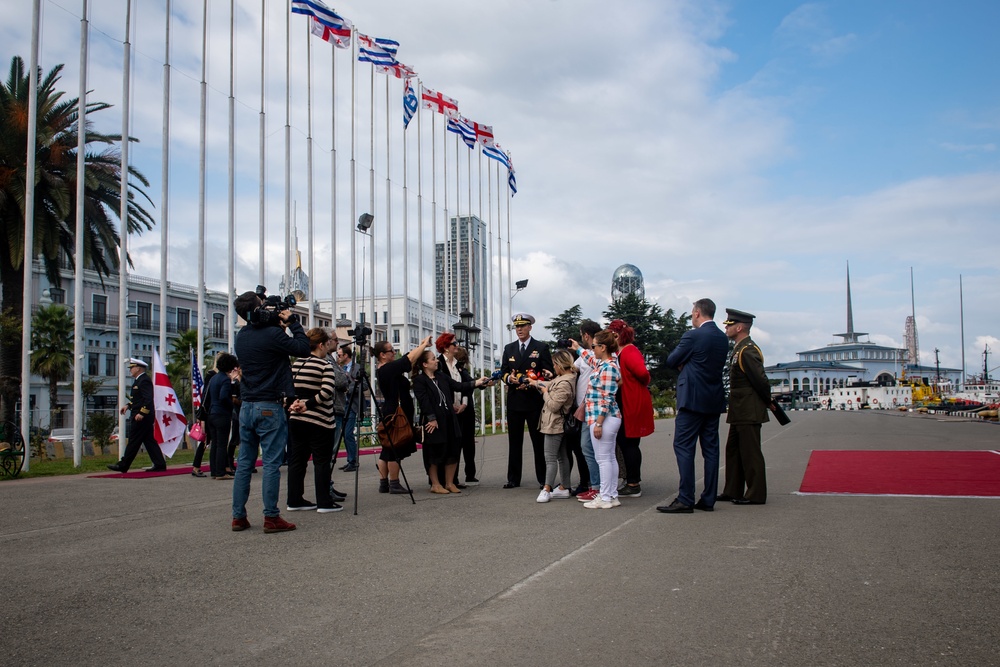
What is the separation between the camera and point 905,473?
1116 centimetres

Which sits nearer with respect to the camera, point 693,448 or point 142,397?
point 693,448

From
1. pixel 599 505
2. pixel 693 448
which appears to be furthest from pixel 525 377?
pixel 693 448

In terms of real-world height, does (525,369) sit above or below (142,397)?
above

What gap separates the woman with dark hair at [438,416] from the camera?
9328 millimetres

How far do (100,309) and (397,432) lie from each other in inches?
2277

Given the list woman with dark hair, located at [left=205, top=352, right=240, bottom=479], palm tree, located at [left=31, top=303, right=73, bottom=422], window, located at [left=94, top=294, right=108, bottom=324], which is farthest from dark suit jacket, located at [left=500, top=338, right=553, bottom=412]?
window, located at [left=94, top=294, right=108, bottom=324]

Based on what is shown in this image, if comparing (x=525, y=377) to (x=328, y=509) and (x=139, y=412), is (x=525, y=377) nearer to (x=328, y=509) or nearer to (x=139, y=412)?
(x=328, y=509)

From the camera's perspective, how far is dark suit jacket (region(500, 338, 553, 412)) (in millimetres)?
9641

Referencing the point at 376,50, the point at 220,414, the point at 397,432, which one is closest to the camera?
the point at 397,432

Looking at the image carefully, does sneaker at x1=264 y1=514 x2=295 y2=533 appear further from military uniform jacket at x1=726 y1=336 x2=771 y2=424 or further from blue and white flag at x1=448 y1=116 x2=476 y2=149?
blue and white flag at x1=448 y1=116 x2=476 y2=149

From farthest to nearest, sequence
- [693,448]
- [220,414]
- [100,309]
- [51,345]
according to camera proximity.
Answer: [100,309] → [51,345] → [220,414] → [693,448]

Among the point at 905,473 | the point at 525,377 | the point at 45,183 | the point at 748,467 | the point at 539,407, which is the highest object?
the point at 45,183

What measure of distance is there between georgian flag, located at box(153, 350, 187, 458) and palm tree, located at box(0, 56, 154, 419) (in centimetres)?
1013

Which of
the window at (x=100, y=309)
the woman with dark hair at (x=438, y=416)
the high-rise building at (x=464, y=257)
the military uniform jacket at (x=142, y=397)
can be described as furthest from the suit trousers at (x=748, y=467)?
the window at (x=100, y=309)
